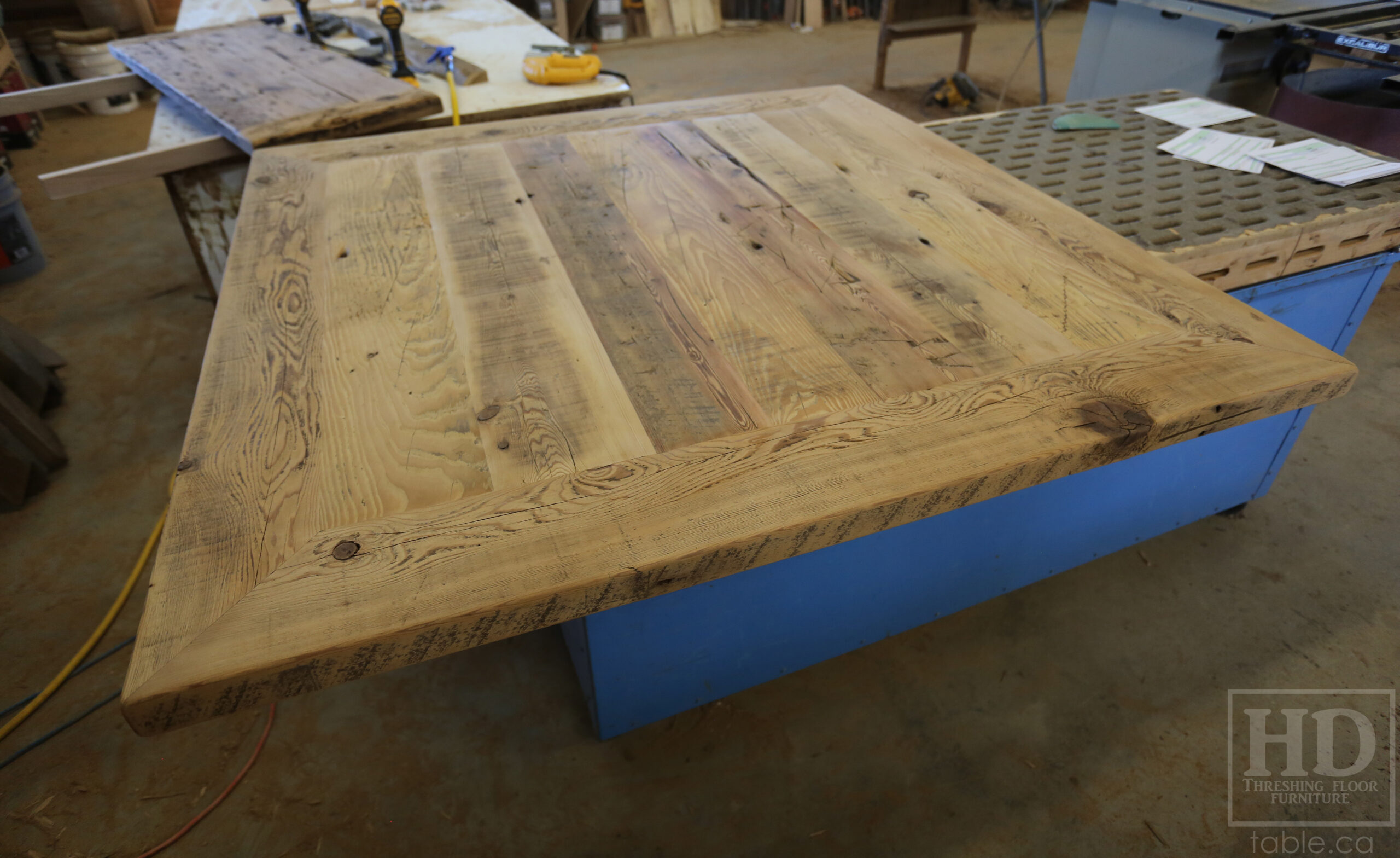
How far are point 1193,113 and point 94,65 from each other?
5173mm

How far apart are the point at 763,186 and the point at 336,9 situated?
8.35 ft

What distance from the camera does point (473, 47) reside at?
2602mm

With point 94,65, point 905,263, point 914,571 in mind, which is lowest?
point 914,571

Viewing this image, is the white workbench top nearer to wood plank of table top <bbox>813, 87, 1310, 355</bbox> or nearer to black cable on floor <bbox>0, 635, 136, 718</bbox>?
wood plank of table top <bbox>813, 87, 1310, 355</bbox>

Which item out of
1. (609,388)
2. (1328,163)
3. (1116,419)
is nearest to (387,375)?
(609,388)

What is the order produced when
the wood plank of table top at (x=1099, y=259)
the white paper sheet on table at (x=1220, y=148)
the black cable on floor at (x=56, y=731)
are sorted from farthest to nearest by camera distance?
the white paper sheet on table at (x=1220, y=148)
the black cable on floor at (x=56, y=731)
the wood plank of table top at (x=1099, y=259)

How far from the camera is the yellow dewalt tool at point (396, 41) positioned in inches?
81.8

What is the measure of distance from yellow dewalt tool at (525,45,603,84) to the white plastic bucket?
3248 millimetres

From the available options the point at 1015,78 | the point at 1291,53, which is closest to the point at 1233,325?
the point at 1291,53

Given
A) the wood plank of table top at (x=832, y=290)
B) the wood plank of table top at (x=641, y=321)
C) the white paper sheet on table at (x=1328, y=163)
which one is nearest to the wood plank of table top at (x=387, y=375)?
the wood plank of table top at (x=641, y=321)

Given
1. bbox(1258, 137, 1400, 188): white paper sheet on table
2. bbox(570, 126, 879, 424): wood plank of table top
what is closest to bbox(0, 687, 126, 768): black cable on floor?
bbox(570, 126, 879, 424): wood plank of table top

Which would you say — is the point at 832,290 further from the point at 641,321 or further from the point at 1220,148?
the point at 1220,148

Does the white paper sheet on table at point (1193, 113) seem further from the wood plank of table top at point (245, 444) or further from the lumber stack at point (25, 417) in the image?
the lumber stack at point (25, 417)

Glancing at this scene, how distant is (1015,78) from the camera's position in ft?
15.4
